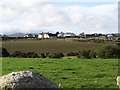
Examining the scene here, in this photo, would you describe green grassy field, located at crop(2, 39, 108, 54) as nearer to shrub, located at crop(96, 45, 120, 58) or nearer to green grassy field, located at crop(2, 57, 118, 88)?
shrub, located at crop(96, 45, 120, 58)

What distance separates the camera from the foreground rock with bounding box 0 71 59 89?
13992mm

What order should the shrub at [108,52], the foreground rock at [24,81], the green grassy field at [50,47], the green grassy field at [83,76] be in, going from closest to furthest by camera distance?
the foreground rock at [24,81] → the green grassy field at [83,76] → the shrub at [108,52] → the green grassy field at [50,47]

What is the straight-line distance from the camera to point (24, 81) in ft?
46.0

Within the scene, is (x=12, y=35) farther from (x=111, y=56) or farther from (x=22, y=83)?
(x=22, y=83)

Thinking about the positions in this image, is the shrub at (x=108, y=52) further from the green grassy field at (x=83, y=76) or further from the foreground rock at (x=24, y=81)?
the foreground rock at (x=24, y=81)

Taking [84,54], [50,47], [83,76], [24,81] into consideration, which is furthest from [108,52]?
[24,81]

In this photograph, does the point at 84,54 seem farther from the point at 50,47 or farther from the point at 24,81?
the point at 24,81

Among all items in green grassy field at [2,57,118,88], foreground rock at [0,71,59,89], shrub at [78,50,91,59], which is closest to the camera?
foreground rock at [0,71,59,89]

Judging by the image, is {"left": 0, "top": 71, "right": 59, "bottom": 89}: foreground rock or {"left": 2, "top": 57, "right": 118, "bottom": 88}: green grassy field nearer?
{"left": 0, "top": 71, "right": 59, "bottom": 89}: foreground rock

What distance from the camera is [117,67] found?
2975 centimetres

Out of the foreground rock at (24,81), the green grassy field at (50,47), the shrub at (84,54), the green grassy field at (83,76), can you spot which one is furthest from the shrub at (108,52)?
the foreground rock at (24,81)

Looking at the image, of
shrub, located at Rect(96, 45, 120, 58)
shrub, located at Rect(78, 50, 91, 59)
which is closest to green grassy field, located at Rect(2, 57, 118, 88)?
shrub, located at Rect(96, 45, 120, 58)

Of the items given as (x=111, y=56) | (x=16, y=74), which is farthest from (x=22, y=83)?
(x=111, y=56)

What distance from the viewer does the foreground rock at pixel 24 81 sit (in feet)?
45.9
